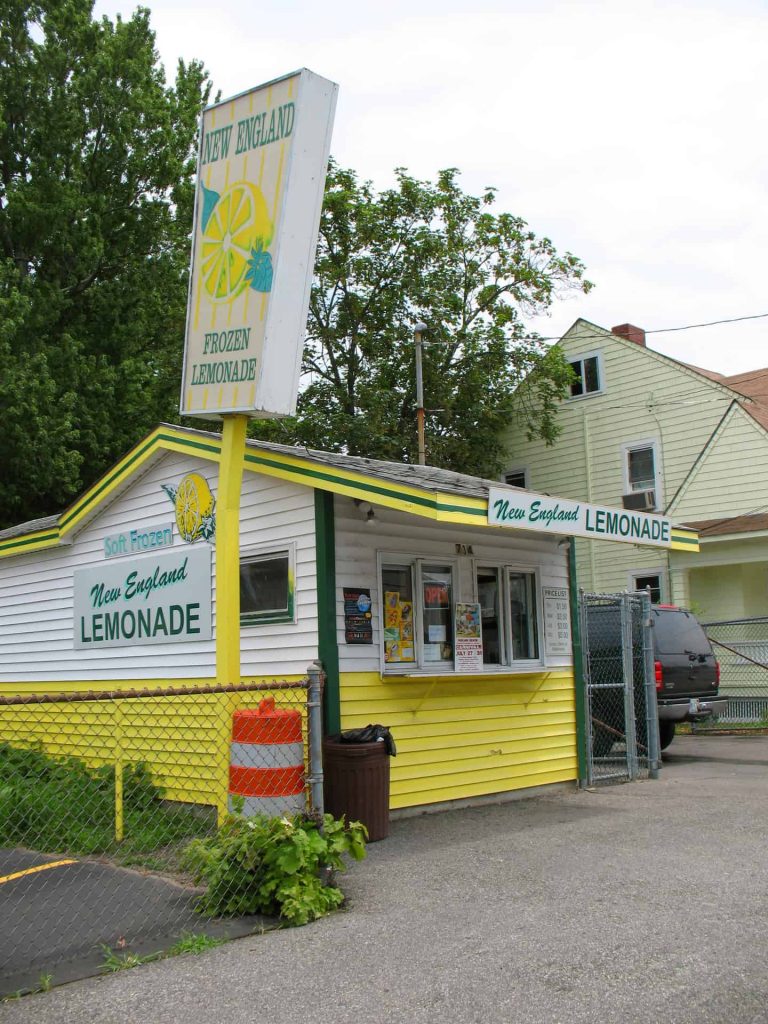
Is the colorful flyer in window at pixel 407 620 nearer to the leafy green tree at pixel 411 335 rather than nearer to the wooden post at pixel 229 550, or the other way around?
the wooden post at pixel 229 550

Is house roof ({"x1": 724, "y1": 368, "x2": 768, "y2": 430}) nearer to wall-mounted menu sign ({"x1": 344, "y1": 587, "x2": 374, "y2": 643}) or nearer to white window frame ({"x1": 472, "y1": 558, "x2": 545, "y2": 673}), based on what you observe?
white window frame ({"x1": 472, "y1": 558, "x2": 545, "y2": 673})

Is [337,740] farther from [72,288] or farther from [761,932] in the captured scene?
[72,288]

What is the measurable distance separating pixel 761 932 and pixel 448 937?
174 cm

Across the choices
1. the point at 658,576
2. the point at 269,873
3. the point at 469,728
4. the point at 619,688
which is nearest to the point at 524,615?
the point at 469,728

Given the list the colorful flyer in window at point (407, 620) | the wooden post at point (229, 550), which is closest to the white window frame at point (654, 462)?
the colorful flyer in window at point (407, 620)

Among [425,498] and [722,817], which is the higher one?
[425,498]

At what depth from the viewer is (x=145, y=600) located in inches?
444

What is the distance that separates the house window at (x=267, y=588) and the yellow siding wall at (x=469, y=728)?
3.04ft

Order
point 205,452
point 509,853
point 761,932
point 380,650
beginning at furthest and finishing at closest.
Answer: point 205,452
point 380,650
point 509,853
point 761,932

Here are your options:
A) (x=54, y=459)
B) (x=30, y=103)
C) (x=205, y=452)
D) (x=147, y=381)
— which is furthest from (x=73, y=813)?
(x=30, y=103)

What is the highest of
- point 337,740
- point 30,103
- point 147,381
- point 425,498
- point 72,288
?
point 30,103

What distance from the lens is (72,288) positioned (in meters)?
26.4

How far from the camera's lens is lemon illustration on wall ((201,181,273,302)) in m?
7.84

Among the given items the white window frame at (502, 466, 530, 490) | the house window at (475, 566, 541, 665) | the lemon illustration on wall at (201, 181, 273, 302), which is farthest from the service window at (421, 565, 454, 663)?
the white window frame at (502, 466, 530, 490)
